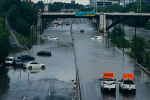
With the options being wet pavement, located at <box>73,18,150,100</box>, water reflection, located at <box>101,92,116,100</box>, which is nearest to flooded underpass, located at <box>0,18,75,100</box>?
wet pavement, located at <box>73,18,150,100</box>

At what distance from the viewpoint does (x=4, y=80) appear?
39.1 m

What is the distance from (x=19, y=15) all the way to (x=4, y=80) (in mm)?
59667

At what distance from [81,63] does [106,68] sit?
558cm

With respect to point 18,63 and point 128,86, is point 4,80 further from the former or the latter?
point 128,86

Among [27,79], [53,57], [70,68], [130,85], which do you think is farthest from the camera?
[53,57]

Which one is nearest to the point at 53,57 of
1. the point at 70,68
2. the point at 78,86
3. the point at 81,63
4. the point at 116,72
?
the point at 81,63

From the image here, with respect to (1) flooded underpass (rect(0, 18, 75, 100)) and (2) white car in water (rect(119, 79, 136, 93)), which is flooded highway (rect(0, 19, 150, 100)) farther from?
(2) white car in water (rect(119, 79, 136, 93))

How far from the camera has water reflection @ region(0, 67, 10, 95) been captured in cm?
3467

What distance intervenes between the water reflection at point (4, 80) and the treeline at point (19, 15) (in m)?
44.7

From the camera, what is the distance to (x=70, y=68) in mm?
47062

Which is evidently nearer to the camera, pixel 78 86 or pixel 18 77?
pixel 78 86

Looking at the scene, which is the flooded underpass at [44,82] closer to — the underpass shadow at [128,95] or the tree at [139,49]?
the underpass shadow at [128,95]

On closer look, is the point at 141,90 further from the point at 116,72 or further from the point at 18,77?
the point at 18,77

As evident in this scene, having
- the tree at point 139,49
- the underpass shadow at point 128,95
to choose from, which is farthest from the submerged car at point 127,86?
the tree at point 139,49
